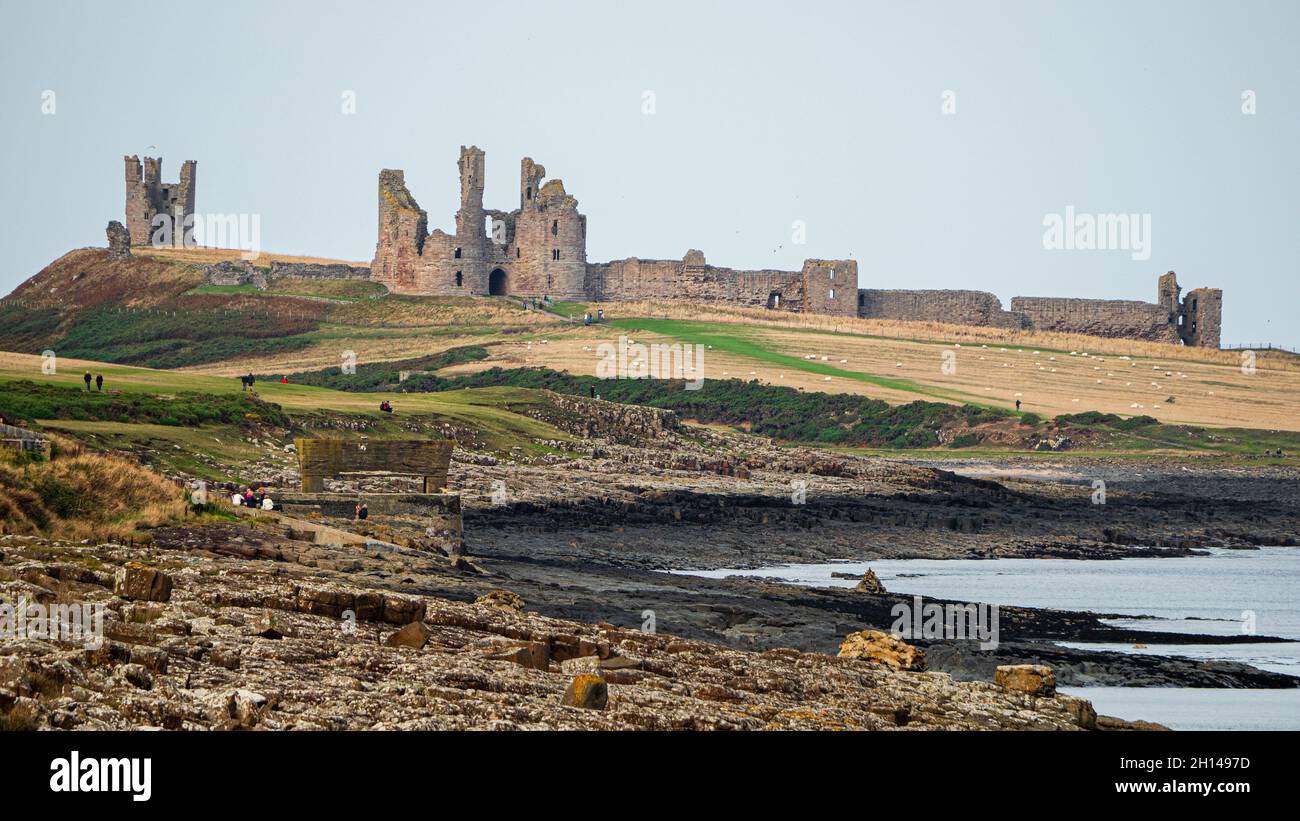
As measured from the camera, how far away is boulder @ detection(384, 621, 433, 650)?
13938 millimetres

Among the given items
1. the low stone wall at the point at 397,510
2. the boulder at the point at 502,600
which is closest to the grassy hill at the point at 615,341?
the low stone wall at the point at 397,510

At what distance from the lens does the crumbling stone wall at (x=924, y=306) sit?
105125mm

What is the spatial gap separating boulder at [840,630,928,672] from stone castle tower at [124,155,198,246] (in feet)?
353

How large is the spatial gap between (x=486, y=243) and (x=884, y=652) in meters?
82.5

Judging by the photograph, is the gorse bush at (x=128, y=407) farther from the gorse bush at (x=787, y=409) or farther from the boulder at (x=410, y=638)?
the gorse bush at (x=787, y=409)

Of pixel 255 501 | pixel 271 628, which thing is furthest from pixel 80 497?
pixel 271 628

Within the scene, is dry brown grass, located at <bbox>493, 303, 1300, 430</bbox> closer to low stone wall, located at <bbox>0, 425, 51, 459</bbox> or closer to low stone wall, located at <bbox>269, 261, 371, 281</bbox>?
low stone wall, located at <bbox>269, 261, 371, 281</bbox>

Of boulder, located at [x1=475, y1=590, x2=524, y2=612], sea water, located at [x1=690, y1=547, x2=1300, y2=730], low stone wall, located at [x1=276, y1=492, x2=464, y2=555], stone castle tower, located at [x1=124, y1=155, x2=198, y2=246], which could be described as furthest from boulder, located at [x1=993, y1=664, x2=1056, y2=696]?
stone castle tower, located at [x1=124, y1=155, x2=198, y2=246]

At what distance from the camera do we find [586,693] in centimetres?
1223

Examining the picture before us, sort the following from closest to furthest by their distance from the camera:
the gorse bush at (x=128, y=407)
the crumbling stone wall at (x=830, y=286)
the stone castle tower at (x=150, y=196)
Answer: the gorse bush at (x=128, y=407), the crumbling stone wall at (x=830, y=286), the stone castle tower at (x=150, y=196)

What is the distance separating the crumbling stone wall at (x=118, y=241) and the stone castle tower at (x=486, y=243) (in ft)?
68.2

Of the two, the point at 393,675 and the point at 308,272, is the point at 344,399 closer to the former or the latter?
the point at 393,675

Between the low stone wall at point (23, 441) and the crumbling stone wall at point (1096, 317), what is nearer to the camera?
the low stone wall at point (23, 441)
